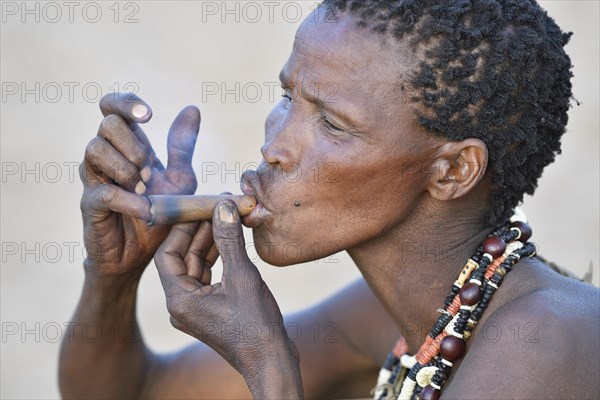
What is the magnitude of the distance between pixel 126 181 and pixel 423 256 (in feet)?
2.59

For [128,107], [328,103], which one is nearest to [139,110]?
Result: [128,107]

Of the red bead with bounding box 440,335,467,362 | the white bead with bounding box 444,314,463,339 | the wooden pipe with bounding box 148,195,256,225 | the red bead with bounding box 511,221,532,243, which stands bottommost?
the red bead with bounding box 440,335,467,362

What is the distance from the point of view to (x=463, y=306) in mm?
2576

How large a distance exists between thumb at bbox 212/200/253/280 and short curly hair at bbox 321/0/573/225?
0.51m

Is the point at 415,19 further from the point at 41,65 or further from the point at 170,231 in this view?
the point at 41,65

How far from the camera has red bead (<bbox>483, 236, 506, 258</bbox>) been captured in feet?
8.59

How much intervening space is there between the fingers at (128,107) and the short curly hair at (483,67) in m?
0.52

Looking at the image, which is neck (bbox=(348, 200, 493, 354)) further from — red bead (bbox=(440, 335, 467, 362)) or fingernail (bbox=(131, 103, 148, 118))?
fingernail (bbox=(131, 103, 148, 118))

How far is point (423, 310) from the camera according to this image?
274cm

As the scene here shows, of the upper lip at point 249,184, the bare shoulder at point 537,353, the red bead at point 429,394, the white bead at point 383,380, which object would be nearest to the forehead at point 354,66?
the upper lip at point 249,184

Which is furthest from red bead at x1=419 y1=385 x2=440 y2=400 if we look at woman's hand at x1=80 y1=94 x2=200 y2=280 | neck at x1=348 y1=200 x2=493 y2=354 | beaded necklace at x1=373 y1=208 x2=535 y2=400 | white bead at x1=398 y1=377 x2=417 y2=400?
woman's hand at x1=80 y1=94 x2=200 y2=280

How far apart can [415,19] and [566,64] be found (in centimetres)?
44

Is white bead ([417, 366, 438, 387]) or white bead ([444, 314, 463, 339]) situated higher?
white bead ([444, 314, 463, 339])

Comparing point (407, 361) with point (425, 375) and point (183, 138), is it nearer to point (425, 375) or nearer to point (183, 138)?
point (425, 375)
